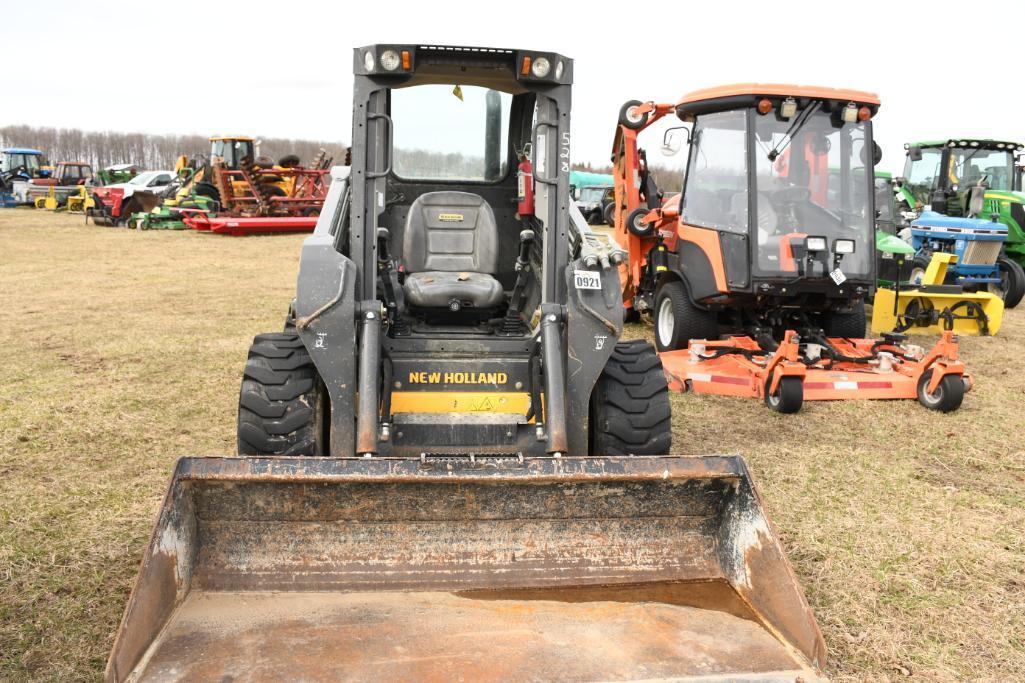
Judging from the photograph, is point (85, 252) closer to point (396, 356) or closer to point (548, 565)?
point (396, 356)

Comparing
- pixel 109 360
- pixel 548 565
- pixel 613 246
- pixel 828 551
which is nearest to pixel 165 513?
pixel 548 565

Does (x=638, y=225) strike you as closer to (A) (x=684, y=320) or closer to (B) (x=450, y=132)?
(A) (x=684, y=320)

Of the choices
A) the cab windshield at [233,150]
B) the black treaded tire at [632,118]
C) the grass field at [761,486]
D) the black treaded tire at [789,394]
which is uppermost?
the cab windshield at [233,150]

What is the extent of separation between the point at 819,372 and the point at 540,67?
3.82m

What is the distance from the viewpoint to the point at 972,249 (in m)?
12.0

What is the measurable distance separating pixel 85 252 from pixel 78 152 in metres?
64.5

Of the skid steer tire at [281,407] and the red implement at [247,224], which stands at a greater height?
the red implement at [247,224]

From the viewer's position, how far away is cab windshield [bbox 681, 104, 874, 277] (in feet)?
23.8

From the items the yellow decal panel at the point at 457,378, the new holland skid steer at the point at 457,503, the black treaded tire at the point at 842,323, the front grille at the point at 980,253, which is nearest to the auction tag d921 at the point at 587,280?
the new holland skid steer at the point at 457,503

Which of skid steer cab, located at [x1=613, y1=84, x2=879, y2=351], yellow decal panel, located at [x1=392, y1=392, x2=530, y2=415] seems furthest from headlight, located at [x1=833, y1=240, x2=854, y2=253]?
yellow decal panel, located at [x1=392, y1=392, x2=530, y2=415]

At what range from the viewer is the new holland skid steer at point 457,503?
2891mm

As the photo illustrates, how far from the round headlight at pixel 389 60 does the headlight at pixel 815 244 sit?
4084mm

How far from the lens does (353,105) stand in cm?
441

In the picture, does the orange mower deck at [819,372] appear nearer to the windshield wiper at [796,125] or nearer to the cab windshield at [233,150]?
the windshield wiper at [796,125]
